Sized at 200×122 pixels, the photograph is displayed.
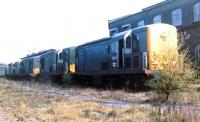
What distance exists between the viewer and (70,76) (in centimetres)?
3378

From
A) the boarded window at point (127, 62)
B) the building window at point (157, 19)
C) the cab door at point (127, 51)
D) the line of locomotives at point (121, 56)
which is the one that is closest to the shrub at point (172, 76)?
the line of locomotives at point (121, 56)

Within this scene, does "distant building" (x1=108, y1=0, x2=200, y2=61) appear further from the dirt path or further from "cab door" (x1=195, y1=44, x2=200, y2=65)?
the dirt path

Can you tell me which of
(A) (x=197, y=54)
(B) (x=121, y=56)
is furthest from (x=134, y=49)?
(A) (x=197, y=54)

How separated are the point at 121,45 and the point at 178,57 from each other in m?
7.76

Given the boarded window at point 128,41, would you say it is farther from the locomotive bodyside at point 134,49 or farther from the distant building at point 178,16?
the distant building at point 178,16

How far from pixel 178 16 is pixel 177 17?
15 cm

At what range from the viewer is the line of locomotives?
22.9m

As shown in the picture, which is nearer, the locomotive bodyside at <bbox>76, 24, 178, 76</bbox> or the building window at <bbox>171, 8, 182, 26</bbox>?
the locomotive bodyside at <bbox>76, 24, 178, 76</bbox>

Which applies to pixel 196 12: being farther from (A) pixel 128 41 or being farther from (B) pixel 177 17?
(A) pixel 128 41

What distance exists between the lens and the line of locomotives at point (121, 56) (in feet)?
75.2

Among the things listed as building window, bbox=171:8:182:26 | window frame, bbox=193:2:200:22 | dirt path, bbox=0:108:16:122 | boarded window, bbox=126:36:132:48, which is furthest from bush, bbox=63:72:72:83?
dirt path, bbox=0:108:16:122

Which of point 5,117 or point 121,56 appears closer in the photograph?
point 5,117

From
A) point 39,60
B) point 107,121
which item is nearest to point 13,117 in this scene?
point 107,121

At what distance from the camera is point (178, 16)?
1336 inches
